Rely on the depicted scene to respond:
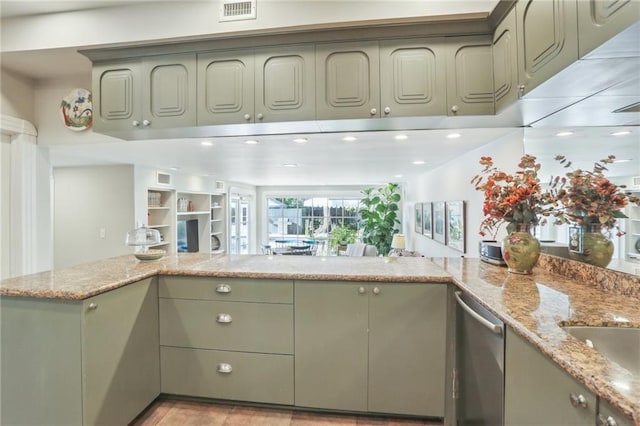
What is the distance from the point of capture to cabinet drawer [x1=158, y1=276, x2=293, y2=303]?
6.07 ft

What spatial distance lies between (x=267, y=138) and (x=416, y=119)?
156 cm

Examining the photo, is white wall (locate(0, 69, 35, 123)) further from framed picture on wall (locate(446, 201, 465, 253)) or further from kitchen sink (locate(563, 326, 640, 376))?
framed picture on wall (locate(446, 201, 465, 253))

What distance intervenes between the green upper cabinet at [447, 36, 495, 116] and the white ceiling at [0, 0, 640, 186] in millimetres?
221

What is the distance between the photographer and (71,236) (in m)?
5.07

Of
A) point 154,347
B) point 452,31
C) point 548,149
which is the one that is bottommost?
point 154,347

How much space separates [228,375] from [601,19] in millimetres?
2328

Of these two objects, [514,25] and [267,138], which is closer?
[514,25]

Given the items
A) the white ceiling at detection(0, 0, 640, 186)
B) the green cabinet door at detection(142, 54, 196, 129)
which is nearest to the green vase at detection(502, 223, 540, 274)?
the white ceiling at detection(0, 0, 640, 186)

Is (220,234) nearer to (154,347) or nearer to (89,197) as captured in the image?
(89,197)

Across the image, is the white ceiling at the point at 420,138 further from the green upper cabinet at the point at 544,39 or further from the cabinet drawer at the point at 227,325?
the cabinet drawer at the point at 227,325

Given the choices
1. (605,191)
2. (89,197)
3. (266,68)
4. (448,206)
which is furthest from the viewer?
(89,197)

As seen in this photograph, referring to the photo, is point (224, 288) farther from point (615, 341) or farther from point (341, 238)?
point (341, 238)

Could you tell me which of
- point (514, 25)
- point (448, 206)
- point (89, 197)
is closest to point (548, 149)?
point (514, 25)

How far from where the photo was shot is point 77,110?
2.60 m
